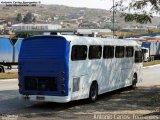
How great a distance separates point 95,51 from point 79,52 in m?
1.44

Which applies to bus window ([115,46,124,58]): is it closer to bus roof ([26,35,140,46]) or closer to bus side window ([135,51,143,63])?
bus roof ([26,35,140,46])

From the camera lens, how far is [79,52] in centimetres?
1512

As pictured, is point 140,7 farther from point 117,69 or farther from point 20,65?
point 20,65

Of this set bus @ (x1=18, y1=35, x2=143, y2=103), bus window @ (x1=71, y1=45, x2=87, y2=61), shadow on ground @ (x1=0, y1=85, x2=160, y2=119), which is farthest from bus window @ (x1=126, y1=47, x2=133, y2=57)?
bus window @ (x1=71, y1=45, x2=87, y2=61)

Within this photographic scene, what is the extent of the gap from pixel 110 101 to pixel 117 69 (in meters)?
2.60

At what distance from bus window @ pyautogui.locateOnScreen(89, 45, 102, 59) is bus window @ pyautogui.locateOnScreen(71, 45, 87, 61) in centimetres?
50

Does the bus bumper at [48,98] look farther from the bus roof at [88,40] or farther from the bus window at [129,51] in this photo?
the bus window at [129,51]

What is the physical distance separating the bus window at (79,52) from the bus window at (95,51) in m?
0.50

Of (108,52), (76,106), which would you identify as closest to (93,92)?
(76,106)

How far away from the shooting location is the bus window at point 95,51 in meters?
16.0

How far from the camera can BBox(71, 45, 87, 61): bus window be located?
1466 centimetres

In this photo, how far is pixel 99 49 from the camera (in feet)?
55.1

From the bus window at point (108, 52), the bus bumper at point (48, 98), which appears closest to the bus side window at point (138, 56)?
the bus window at point (108, 52)

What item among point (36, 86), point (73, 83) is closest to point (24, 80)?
point (36, 86)
